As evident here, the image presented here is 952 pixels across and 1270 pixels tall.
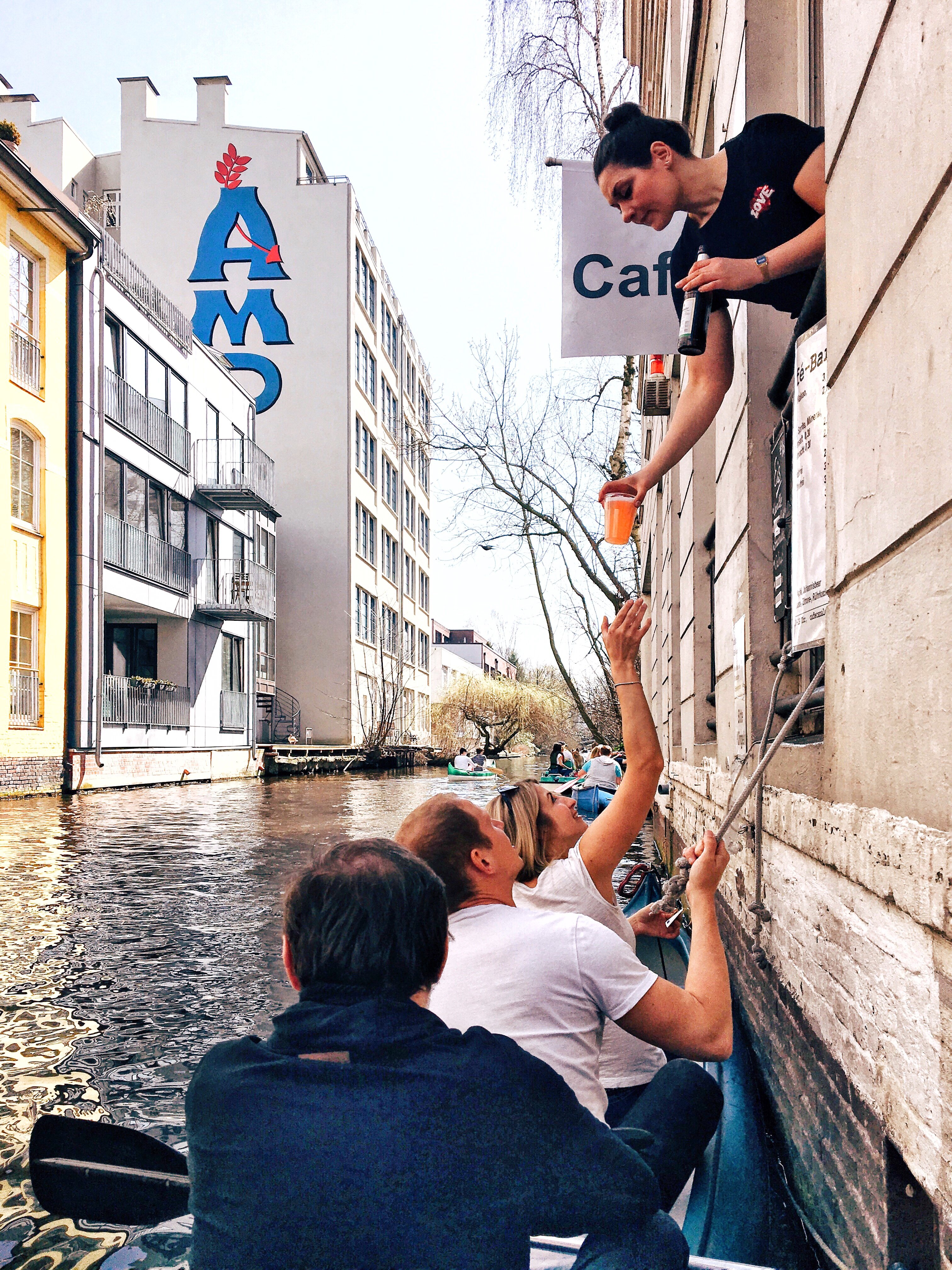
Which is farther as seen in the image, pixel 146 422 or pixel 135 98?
pixel 135 98

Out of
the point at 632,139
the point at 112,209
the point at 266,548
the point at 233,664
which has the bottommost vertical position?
the point at 233,664

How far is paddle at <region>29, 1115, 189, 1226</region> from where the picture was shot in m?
2.03

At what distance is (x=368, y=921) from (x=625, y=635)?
1.61 metres

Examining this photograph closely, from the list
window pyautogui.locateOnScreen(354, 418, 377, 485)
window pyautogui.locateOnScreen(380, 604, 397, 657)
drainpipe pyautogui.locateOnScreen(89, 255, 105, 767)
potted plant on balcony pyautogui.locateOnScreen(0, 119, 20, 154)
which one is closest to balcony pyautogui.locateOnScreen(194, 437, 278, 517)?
drainpipe pyautogui.locateOnScreen(89, 255, 105, 767)

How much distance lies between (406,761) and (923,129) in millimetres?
42802

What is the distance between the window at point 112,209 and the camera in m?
38.3

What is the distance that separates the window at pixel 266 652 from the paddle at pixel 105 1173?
32.1 meters

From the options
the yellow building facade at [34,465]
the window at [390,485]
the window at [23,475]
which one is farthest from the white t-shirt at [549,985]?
the window at [390,485]

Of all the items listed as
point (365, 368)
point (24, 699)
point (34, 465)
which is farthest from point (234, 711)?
point (365, 368)

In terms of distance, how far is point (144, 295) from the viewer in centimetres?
2377

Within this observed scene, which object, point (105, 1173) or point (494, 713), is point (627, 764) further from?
point (494, 713)

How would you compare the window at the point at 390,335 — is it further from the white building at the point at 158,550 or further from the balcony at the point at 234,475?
the balcony at the point at 234,475

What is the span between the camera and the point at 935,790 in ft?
5.69

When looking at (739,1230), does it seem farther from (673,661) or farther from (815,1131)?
(673,661)
